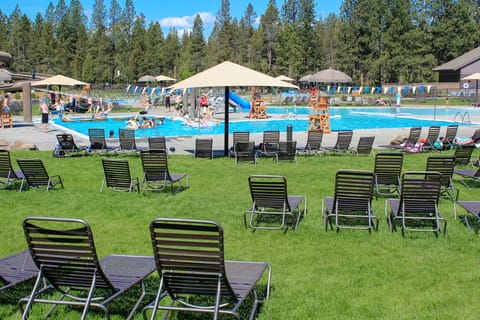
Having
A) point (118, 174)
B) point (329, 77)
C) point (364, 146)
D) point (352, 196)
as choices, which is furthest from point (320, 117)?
point (352, 196)

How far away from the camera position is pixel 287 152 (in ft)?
46.4

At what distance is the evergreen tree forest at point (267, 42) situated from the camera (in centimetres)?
6256

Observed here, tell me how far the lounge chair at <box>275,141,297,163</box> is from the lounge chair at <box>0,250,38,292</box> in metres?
9.82

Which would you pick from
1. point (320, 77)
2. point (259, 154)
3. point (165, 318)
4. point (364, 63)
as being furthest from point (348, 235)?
point (364, 63)

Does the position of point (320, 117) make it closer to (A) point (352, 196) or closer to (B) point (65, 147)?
(B) point (65, 147)

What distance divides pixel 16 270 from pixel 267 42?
258 feet

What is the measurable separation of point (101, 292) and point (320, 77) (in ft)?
80.0

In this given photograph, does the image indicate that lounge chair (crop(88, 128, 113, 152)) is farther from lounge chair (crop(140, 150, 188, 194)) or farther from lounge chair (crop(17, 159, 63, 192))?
lounge chair (crop(140, 150, 188, 194))

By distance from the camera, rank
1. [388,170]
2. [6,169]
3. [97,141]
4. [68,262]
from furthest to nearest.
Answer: [97,141]
[6,169]
[388,170]
[68,262]

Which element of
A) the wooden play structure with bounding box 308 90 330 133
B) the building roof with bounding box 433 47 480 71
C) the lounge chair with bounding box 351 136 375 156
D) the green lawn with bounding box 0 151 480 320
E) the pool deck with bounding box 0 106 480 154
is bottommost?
the green lawn with bounding box 0 151 480 320

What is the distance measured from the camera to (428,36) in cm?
6456

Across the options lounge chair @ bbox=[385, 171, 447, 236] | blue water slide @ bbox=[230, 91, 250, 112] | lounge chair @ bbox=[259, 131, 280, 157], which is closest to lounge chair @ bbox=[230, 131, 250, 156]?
lounge chair @ bbox=[259, 131, 280, 157]

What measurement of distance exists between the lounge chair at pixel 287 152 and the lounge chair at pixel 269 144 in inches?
21.8

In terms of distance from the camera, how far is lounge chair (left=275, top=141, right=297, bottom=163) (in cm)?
1407
